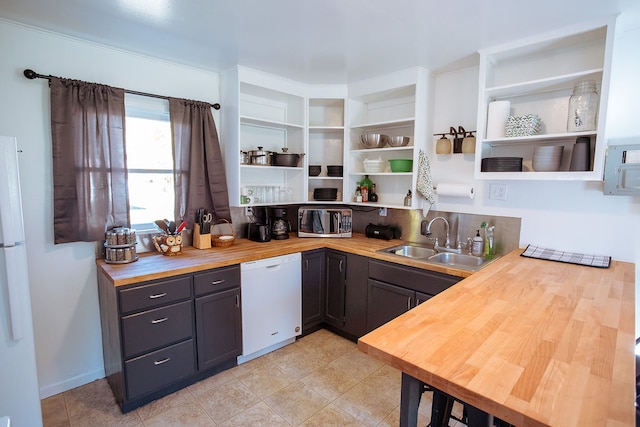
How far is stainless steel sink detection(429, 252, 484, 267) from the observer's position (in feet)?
8.28

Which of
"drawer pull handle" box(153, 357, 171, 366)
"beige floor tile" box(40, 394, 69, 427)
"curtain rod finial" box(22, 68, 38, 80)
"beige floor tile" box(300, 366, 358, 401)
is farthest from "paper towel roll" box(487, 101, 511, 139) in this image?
"beige floor tile" box(40, 394, 69, 427)

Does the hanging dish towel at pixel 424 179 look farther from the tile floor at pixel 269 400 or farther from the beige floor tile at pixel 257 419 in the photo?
the beige floor tile at pixel 257 419

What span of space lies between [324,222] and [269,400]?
62.0 inches

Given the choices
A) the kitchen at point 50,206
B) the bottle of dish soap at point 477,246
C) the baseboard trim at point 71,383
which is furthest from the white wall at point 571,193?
the baseboard trim at point 71,383

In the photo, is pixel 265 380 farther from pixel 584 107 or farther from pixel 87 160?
pixel 584 107

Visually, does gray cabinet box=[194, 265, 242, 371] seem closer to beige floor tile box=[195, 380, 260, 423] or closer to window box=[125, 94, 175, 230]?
beige floor tile box=[195, 380, 260, 423]

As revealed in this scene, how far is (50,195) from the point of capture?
212 centimetres

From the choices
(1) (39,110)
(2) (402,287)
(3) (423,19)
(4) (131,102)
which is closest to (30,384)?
(1) (39,110)

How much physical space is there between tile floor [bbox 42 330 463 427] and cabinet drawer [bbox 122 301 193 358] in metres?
0.41

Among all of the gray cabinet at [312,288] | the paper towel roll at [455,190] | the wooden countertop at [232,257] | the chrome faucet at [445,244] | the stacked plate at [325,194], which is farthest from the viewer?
the stacked plate at [325,194]

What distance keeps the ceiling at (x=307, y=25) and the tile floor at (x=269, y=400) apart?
2.33 metres

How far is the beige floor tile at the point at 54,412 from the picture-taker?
1928 mm

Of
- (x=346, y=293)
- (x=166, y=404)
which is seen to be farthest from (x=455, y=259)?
(x=166, y=404)

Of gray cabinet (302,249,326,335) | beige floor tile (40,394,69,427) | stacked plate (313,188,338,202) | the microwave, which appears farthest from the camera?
stacked plate (313,188,338,202)
